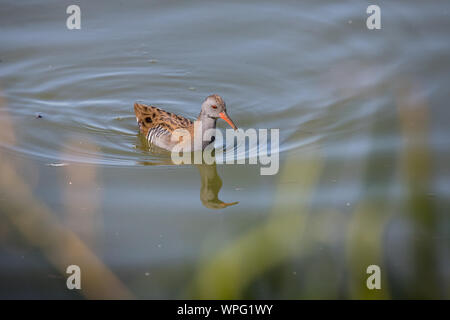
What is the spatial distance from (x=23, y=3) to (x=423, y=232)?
27.7 ft

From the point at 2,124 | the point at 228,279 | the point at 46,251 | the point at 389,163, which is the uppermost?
the point at 2,124

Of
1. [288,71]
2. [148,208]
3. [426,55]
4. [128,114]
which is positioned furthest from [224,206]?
[426,55]

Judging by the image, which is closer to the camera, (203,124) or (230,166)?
(230,166)

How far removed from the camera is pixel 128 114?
929 centimetres

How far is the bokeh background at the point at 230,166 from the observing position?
5.42 meters

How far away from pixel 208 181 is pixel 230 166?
1.70 ft

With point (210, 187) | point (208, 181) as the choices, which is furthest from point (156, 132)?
point (210, 187)

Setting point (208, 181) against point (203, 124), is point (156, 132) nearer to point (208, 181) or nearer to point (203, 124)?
point (203, 124)

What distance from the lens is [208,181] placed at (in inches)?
290

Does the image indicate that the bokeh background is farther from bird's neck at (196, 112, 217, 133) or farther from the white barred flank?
bird's neck at (196, 112, 217, 133)

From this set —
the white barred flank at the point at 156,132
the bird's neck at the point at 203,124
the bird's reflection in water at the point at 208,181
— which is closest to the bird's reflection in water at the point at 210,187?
the bird's reflection in water at the point at 208,181

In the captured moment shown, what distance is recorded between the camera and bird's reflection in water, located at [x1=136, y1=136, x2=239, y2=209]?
6.91 metres

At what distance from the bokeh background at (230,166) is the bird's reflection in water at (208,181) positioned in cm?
3

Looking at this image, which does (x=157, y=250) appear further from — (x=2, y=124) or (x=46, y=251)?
(x=2, y=124)
